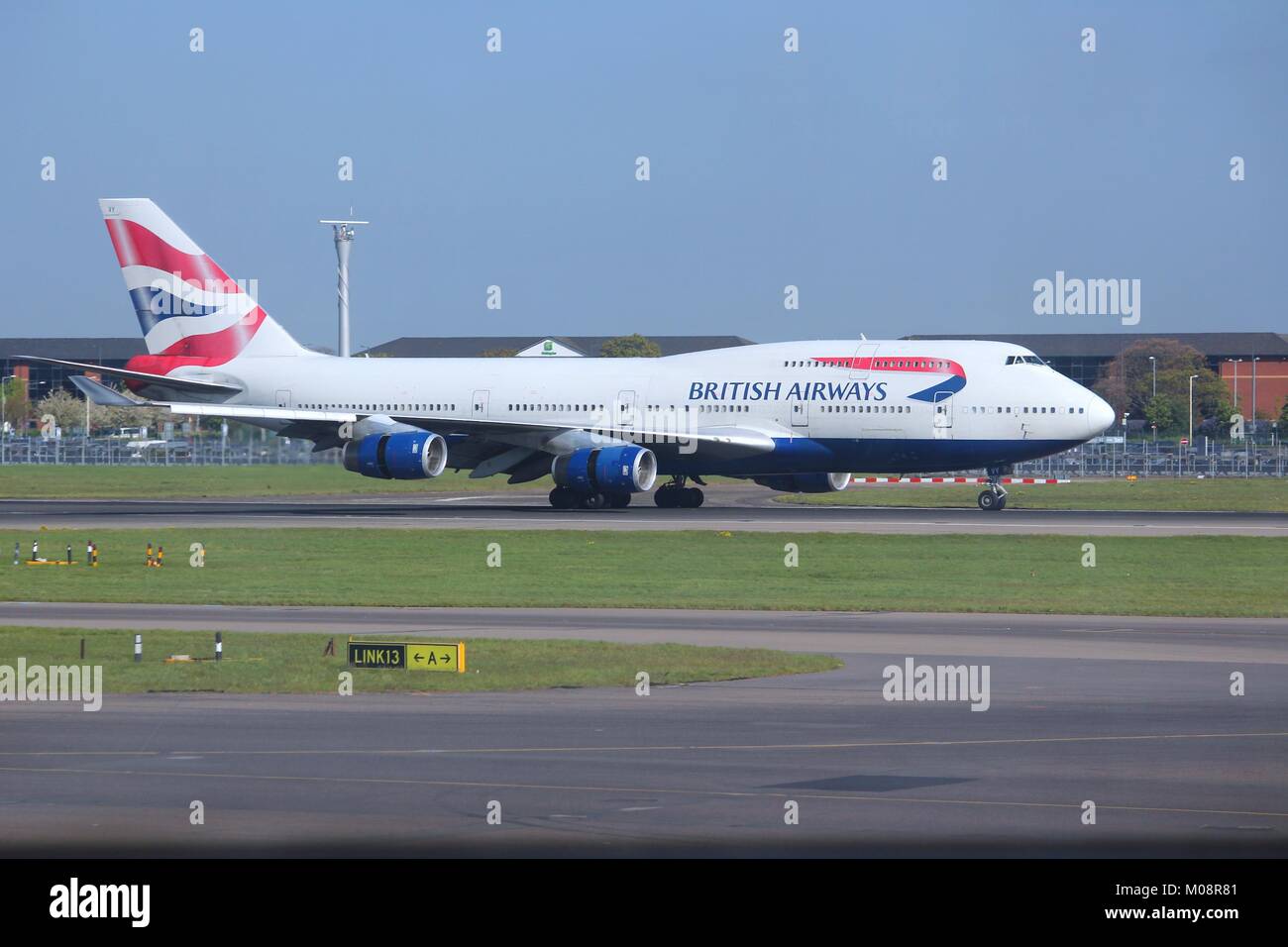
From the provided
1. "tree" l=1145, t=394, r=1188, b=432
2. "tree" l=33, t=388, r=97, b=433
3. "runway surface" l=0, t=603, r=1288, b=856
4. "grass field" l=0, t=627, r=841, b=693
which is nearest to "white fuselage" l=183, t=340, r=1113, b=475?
"runway surface" l=0, t=603, r=1288, b=856

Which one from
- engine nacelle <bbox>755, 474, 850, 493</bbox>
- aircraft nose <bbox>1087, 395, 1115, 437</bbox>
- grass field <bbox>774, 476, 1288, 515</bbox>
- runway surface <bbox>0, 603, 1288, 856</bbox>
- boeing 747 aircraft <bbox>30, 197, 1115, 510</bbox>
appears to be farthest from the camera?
grass field <bbox>774, 476, 1288, 515</bbox>

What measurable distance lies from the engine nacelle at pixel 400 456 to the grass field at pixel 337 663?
97.3 feet

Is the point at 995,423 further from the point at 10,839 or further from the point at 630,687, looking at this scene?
the point at 10,839

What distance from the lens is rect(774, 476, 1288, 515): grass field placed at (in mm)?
68125

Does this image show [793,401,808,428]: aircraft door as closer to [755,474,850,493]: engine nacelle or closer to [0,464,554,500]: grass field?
[755,474,850,493]: engine nacelle

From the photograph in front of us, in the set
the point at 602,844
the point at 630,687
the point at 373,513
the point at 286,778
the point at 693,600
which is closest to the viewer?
the point at 602,844

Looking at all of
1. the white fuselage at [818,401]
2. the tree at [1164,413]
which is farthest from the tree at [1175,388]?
the white fuselage at [818,401]

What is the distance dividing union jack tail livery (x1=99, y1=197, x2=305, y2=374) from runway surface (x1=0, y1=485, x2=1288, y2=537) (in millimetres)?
5891

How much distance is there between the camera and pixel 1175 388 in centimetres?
18762

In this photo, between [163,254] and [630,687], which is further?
[163,254]

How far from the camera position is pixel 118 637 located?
27547 millimetres

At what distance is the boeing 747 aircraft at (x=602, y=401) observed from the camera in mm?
57281

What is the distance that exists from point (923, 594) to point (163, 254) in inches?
1568
